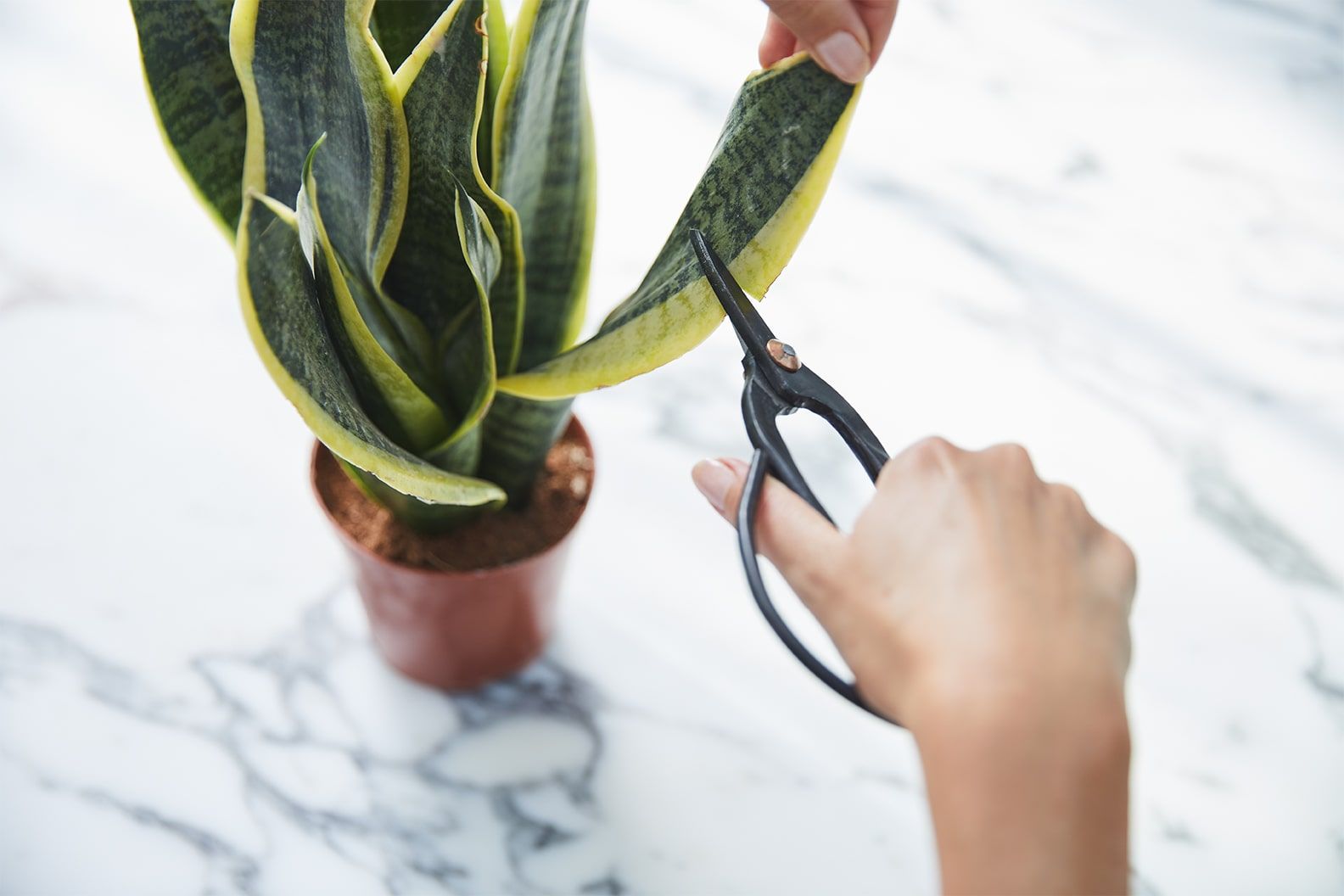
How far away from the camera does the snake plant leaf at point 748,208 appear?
0.37 meters

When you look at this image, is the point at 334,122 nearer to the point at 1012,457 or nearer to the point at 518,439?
the point at 518,439

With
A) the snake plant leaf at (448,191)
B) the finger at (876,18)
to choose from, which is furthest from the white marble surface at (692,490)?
the finger at (876,18)

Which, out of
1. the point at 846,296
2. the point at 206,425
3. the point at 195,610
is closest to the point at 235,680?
the point at 195,610

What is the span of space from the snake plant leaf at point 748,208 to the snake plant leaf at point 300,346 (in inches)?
2.6

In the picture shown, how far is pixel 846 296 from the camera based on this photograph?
0.76 metres

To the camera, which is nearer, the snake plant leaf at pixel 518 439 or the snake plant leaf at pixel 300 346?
the snake plant leaf at pixel 300 346

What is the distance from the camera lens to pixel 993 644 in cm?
31

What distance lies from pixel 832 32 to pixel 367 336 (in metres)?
0.17

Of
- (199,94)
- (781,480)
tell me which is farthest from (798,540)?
(199,94)

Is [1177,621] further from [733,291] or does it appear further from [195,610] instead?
[195,610]

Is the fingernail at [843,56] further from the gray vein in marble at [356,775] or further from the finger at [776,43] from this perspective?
the gray vein in marble at [356,775]

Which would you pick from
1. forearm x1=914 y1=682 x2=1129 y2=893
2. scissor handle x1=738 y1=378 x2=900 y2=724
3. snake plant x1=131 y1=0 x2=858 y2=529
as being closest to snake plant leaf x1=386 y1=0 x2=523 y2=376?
snake plant x1=131 y1=0 x2=858 y2=529

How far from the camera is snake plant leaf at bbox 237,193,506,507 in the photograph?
12.6 inches

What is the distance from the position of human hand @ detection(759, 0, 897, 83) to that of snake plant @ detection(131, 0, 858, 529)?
1cm
